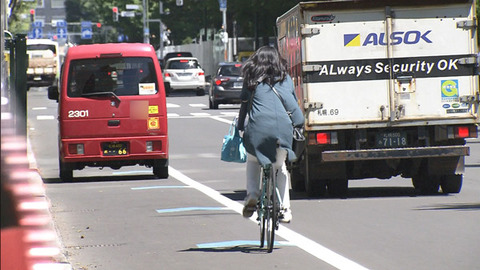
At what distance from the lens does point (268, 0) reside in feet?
178

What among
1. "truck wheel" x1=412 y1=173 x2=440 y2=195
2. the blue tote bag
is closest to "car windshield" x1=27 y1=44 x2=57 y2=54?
"truck wheel" x1=412 y1=173 x2=440 y2=195

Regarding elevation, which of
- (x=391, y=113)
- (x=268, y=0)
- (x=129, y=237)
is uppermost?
(x=268, y=0)

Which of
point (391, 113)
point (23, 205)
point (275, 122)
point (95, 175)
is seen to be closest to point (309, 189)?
point (391, 113)

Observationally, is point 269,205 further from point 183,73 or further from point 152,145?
point 183,73

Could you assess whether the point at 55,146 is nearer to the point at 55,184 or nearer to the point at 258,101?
the point at 55,184

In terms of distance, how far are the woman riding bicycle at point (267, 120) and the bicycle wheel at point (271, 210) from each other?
7.3 inches

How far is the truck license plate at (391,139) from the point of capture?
13430mm

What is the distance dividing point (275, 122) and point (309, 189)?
16.2ft

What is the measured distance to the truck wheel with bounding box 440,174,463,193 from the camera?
13.6 metres

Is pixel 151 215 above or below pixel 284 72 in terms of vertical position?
below

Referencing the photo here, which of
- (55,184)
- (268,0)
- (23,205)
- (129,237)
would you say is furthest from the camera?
(268,0)

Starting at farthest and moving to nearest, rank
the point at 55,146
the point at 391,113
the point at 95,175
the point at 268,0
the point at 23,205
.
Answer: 1. the point at 268,0
2. the point at 55,146
3. the point at 95,175
4. the point at 391,113
5. the point at 23,205

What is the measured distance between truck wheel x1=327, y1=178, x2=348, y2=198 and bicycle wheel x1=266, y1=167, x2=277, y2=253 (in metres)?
5.05

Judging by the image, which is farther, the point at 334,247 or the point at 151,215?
the point at 151,215
